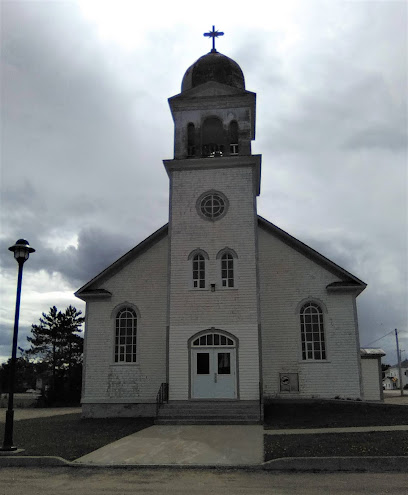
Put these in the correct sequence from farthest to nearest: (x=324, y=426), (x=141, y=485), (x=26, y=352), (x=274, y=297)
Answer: (x=26, y=352) < (x=274, y=297) < (x=324, y=426) < (x=141, y=485)

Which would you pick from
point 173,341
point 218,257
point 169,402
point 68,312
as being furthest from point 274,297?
point 68,312

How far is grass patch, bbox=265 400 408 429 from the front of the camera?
15.0 meters

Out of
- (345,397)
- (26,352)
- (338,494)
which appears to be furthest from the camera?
(26,352)

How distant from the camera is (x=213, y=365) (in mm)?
19312

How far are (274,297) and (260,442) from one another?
9.55 metres

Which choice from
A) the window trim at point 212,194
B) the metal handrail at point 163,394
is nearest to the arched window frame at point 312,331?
the window trim at point 212,194

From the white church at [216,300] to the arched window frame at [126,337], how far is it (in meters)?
0.04

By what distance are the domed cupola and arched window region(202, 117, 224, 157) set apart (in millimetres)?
1823

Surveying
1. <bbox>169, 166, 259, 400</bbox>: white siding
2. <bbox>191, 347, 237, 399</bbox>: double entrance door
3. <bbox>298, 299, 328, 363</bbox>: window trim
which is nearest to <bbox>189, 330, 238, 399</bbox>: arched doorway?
<bbox>191, 347, 237, 399</bbox>: double entrance door

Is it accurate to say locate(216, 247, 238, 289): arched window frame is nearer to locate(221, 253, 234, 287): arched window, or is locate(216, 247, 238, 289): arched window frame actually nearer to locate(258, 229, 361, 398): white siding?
locate(221, 253, 234, 287): arched window

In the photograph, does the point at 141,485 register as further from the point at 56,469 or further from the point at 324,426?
the point at 324,426

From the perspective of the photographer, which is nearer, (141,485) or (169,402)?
(141,485)

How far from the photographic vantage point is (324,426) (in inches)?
576

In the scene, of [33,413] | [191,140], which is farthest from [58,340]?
[191,140]
